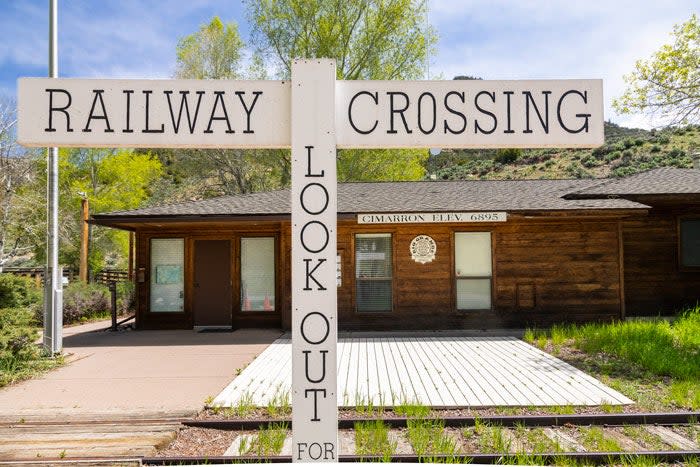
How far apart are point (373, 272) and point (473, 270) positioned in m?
2.57

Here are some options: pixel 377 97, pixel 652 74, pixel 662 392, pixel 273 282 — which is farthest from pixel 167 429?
pixel 652 74

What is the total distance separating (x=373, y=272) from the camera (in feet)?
42.0

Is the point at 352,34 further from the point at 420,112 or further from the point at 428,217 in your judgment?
the point at 420,112

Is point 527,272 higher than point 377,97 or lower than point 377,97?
lower

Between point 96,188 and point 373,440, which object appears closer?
point 373,440

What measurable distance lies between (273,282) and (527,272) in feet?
21.7

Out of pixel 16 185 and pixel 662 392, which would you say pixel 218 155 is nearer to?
Answer: pixel 16 185

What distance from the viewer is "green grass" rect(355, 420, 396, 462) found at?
15.0 feet

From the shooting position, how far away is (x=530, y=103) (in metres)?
2.41

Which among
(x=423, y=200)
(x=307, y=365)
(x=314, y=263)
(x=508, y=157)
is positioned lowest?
(x=307, y=365)

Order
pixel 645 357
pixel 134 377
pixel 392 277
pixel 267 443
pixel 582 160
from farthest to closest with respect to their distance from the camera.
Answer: pixel 582 160
pixel 392 277
pixel 645 357
pixel 134 377
pixel 267 443

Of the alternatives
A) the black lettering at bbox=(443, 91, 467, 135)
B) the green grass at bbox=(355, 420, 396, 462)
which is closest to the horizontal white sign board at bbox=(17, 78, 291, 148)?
the black lettering at bbox=(443, 91, 467, 135)

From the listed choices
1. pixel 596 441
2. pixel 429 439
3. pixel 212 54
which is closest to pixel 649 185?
pixel 596 441

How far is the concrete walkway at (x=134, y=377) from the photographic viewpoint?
6047 mm
